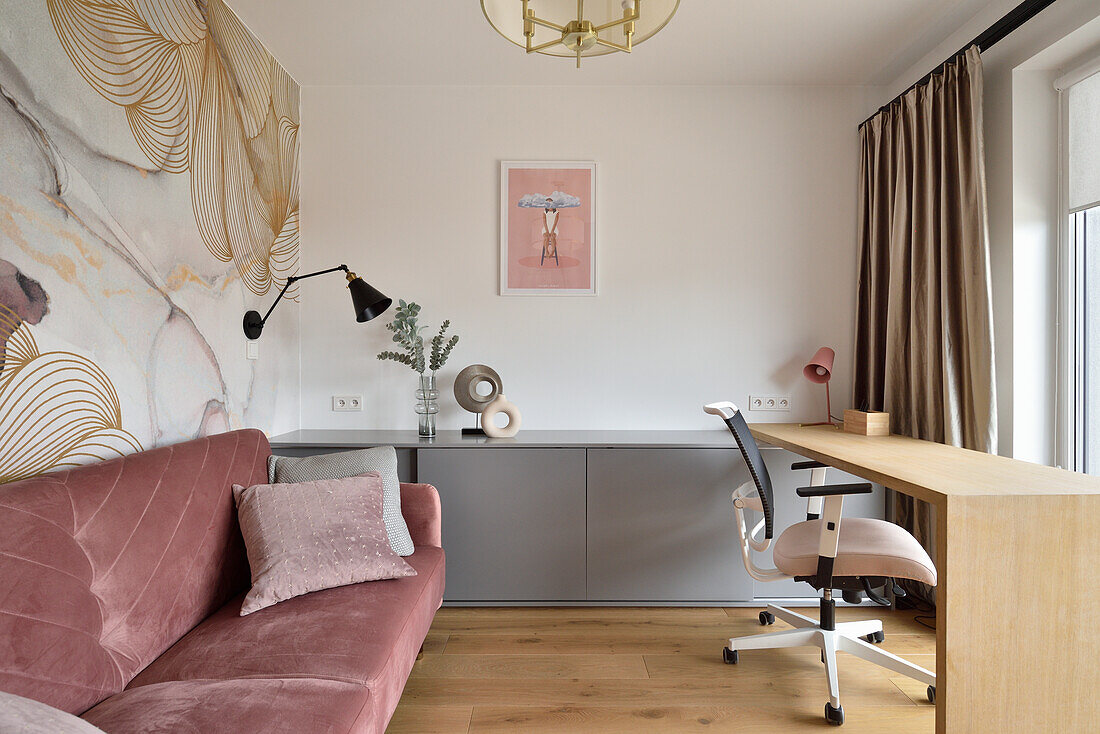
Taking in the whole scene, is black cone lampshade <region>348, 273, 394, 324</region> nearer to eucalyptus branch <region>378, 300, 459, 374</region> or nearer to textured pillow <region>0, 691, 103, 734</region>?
eucalyptus branch <region>378, 300, 459, 374</region>

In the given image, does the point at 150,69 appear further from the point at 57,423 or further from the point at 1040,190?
the point at 1040,190

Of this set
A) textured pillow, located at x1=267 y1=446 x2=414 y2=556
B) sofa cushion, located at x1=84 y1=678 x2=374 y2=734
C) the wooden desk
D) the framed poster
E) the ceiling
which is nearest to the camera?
sofa cushion, located at x1=84 y1=678 x2=374 y2=734

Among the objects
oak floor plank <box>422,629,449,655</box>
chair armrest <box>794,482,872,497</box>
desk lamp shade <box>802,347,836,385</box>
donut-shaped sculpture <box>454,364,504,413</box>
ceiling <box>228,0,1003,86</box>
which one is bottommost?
oak floor plank <box>422,629,449,655</box>

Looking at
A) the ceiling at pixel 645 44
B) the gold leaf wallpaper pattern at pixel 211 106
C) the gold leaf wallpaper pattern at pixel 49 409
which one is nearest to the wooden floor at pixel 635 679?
the gold leaf wallpaper pattern at pixel 49 409

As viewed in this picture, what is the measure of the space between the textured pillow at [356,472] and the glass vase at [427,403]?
661mm

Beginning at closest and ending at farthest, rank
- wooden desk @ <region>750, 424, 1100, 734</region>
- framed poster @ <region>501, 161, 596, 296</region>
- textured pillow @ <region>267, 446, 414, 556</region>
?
wooden desk @ <region>750, 424, 1100, 734</region> < textured pillow @ <region>267, 446, 414, 556</region> < framed poster @ <region>501, 161, 596, 296</region>

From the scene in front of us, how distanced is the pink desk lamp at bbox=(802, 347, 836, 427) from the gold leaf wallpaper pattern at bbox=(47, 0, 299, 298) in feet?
8.34

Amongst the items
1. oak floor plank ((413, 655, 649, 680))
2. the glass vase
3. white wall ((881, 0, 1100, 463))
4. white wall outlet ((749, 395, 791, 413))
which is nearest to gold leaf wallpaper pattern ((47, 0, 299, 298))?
the glass vase

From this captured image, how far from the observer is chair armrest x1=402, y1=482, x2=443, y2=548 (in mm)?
2252

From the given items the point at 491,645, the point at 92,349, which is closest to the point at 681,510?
the point at 491,645

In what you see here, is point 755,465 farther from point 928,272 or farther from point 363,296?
point 363,296

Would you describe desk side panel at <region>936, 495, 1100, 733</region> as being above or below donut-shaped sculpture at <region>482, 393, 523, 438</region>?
below

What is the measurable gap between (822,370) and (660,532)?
114 cm

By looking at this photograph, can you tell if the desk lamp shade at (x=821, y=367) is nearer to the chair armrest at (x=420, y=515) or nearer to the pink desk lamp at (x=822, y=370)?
the pink desk lamp at (x=822, y=370)
